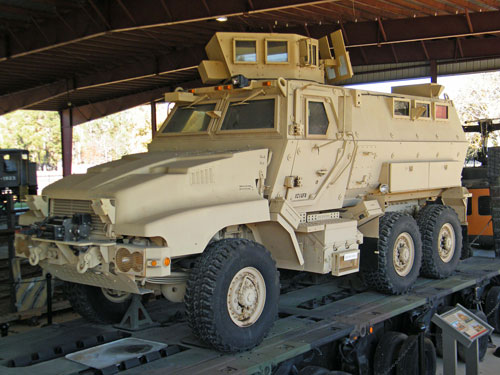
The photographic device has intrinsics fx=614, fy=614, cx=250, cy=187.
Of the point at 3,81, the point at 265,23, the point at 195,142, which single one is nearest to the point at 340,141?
the point at 195,142

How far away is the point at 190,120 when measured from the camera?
24.7 feet

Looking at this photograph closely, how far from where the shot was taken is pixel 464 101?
29547 mm

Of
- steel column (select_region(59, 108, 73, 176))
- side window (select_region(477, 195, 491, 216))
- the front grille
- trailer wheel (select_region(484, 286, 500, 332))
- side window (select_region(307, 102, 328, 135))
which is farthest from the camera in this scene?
steel column (select_region(59, 108, 73, 176))

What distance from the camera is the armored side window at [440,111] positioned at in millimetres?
9195

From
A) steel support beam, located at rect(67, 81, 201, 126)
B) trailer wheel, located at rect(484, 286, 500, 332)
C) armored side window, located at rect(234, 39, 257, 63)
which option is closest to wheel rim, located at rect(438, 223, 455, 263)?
trailer wheel, located at rect(484, 286, 500, 332)

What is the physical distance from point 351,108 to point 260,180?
76.1 inches

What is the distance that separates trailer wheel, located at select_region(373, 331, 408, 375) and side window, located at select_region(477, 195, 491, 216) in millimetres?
4600

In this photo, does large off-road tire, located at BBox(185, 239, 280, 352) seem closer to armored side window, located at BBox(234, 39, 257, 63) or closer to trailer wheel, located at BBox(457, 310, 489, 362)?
armored side window, located at BBox(234, 39, 257, 63)

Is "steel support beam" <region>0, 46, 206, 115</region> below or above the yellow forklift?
above

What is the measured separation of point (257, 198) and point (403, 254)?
110 inches

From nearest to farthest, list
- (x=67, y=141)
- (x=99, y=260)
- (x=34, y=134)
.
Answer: (x=99, y=260) < (x=67, y=141) < (x=34, y=134)

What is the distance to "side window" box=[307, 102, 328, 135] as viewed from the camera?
A: 7058 mm

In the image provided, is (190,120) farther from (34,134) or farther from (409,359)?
(34,134)

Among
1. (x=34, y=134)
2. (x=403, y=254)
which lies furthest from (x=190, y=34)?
(x=34, y=134)
